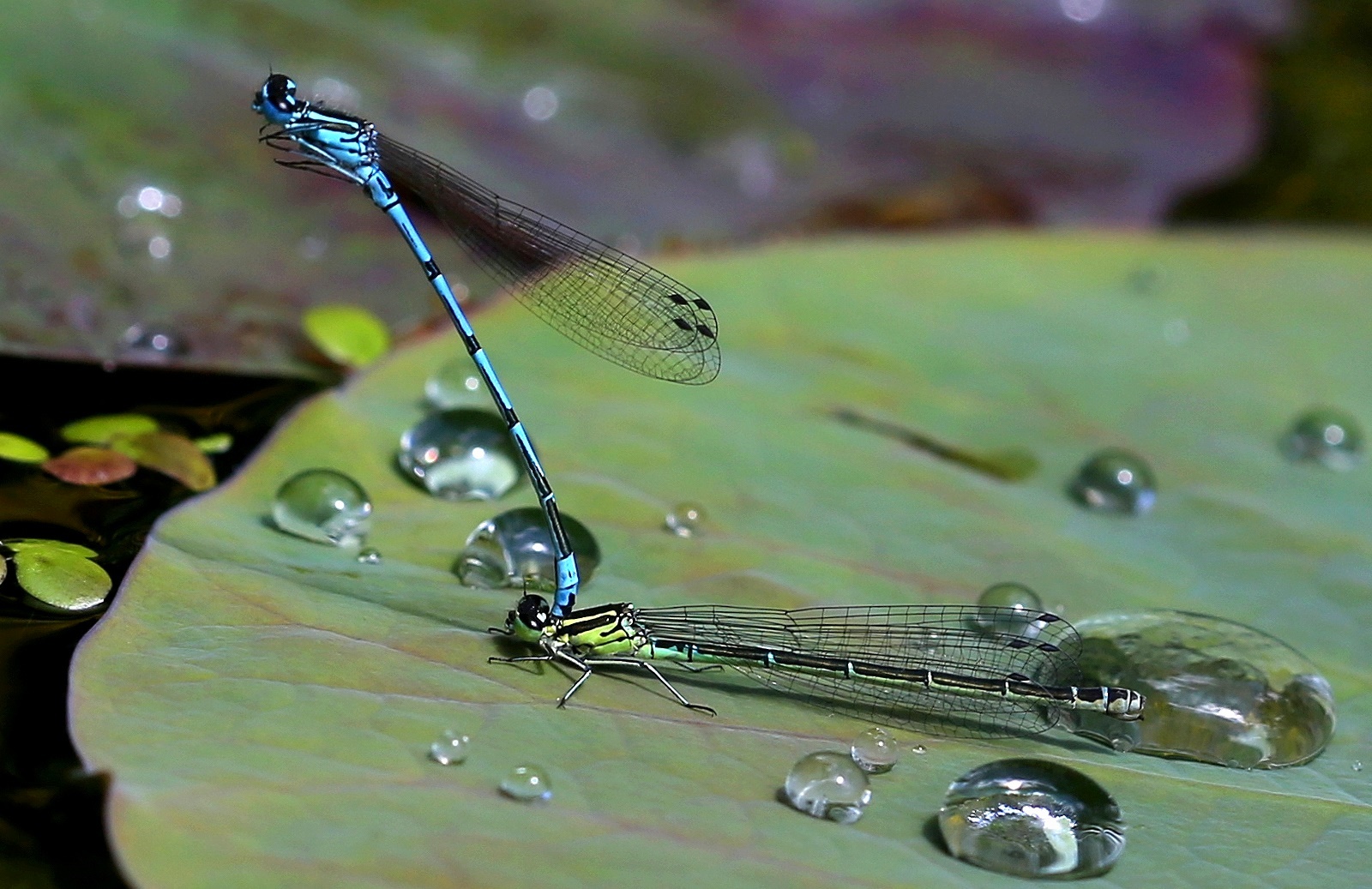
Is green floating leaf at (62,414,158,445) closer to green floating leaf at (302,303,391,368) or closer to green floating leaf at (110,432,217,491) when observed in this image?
green floating leaf at (110,432,217,491)

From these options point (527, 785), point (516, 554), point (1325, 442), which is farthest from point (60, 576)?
point (1325, 442)

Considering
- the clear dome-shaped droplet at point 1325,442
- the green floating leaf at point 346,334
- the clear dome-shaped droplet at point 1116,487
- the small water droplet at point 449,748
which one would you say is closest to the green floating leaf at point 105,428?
the green floating leaf at point 346,334

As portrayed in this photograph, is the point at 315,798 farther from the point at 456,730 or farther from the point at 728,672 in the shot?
the point at 728,672

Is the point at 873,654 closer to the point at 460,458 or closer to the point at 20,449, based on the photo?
the point at 460,458

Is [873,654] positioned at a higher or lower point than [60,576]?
higher

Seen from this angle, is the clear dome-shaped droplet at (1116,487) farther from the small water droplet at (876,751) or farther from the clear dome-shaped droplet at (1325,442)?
the small water droplet at (876,751)

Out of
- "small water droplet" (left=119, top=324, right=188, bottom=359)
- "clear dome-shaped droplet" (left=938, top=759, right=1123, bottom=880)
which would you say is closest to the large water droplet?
"clear dome-shaped droplet" (left=938, top=759, right=1123, bottom=880)
